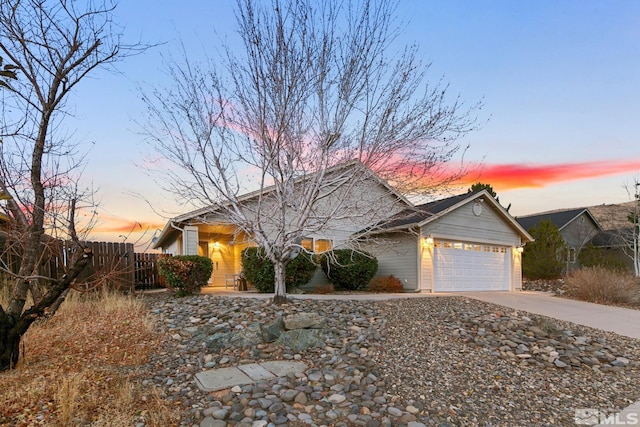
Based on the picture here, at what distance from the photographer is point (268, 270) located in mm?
11812

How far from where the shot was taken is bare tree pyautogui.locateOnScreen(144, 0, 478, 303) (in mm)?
6938

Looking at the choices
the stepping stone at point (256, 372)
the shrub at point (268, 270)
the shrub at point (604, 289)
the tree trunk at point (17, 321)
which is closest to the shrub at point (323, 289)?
the shrub at point (268, 270)

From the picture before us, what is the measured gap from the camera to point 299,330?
6375mm

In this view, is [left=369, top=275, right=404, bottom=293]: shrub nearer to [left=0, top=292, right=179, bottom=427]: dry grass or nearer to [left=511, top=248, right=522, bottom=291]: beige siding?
[left=511, top=248, right=522, bottom=291]: beige siding

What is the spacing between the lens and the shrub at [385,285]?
13.6m

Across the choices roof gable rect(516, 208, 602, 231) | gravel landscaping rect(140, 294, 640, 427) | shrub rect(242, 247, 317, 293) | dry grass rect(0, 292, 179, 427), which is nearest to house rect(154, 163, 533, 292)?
shrub rect(242, 247, 317, 293)

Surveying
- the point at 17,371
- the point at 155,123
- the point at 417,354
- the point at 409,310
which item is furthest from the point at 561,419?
the point at 155,123

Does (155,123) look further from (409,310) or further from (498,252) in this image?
(498,252)

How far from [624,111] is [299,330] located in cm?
1177

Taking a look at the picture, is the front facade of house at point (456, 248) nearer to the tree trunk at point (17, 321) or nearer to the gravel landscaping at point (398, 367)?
the gravel landscaping at point (398, 367)

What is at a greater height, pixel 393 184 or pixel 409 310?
pixel 393 184

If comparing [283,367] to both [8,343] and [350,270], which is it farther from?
[350,270]

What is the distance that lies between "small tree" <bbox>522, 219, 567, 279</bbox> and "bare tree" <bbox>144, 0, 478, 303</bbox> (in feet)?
49.9

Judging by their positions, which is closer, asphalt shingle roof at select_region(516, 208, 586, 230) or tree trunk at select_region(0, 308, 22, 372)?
tree trunk at select_region(0, 308, 22, 372)
